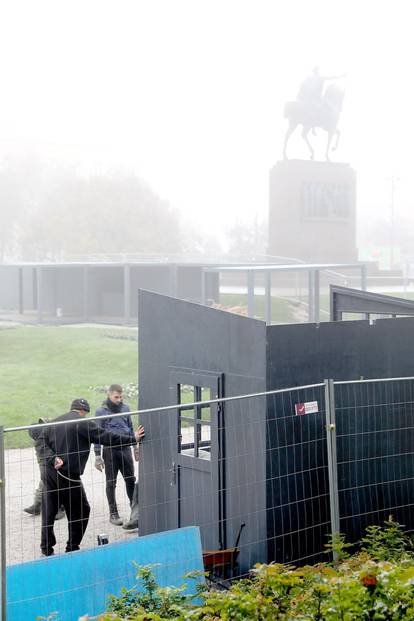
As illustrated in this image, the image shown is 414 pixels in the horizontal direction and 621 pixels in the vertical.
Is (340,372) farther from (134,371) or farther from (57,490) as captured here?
(134,371)

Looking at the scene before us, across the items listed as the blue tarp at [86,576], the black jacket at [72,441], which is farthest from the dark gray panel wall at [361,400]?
the black jacket at [72,441]

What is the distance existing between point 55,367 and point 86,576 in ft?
76.9

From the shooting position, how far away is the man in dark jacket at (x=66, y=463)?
830cm

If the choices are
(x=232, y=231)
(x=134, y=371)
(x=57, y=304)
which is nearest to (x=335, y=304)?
(x=134, y=371)

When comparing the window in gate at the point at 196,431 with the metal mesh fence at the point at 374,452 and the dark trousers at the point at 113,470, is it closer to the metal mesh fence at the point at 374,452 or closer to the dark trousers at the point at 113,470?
the metal mesh fence at the point at 374,452

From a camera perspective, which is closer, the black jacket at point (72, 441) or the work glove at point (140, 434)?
the black jacket at point (72, 441)

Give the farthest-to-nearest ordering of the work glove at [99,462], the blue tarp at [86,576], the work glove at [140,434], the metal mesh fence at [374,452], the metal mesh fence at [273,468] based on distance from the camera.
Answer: the work glove at [99,462]
the work glove at [140,434]
the metal mesh fence at [374,452]
the metal mesh fence at [273,468]
the blue tarp at [86,576]

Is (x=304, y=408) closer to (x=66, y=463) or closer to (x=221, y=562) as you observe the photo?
(x=221, y=562)

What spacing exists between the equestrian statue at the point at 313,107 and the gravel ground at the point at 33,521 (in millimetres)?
42057

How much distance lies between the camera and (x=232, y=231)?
121062 mm

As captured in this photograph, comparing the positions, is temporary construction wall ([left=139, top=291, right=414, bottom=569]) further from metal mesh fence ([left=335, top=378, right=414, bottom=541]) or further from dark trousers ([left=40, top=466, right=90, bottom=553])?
dark trousers ([left=40, top=466, right=90, bottom=553])

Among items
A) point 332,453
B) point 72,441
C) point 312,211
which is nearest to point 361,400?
point 332,453

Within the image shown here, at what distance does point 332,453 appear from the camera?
7195 millimetres

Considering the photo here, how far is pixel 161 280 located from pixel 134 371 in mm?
18787
